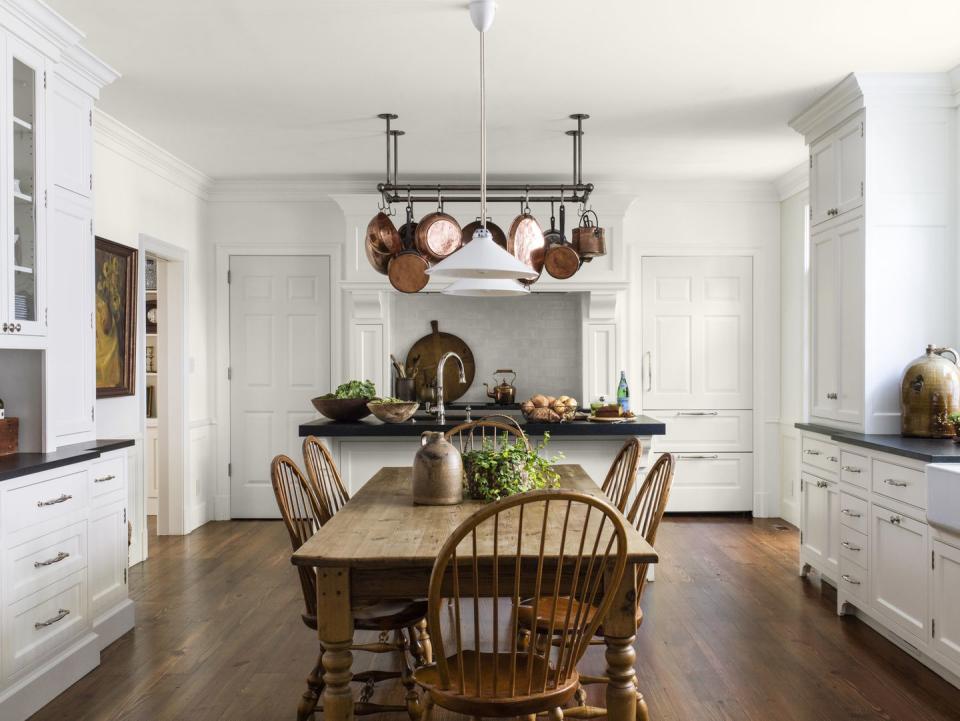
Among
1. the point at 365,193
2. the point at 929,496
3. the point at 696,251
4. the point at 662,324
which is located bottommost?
the point at 929,496

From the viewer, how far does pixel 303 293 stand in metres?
6.55

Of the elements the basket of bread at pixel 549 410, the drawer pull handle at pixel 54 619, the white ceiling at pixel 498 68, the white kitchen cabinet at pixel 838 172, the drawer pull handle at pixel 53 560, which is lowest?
the drawer pull handle at pixel 54 619

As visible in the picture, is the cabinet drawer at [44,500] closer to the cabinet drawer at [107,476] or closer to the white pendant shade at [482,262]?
the cabinet drawer at [107,476]

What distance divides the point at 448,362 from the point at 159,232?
8.08ft

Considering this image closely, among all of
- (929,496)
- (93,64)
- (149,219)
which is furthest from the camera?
(149,219)

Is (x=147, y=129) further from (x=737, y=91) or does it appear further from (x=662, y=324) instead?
(x=662, y=324)

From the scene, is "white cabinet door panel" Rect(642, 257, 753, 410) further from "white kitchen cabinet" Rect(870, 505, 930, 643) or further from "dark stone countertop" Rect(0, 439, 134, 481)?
"dark stone countertop" Rect(0, 439, 134, 481)

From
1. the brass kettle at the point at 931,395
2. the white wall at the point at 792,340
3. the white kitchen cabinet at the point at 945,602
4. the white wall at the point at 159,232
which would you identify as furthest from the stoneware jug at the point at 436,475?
the white wall at the point at 792,340

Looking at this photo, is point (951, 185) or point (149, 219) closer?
point (951, 185)

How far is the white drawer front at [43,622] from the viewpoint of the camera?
2.87 m

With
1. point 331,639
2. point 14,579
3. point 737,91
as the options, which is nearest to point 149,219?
point 14,579

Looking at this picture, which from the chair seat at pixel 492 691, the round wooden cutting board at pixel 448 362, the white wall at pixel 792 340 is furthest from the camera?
the round wooden cutting board at pixel 448 362

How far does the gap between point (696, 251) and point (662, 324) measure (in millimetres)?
642

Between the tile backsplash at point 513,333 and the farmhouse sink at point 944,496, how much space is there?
12.8ft
